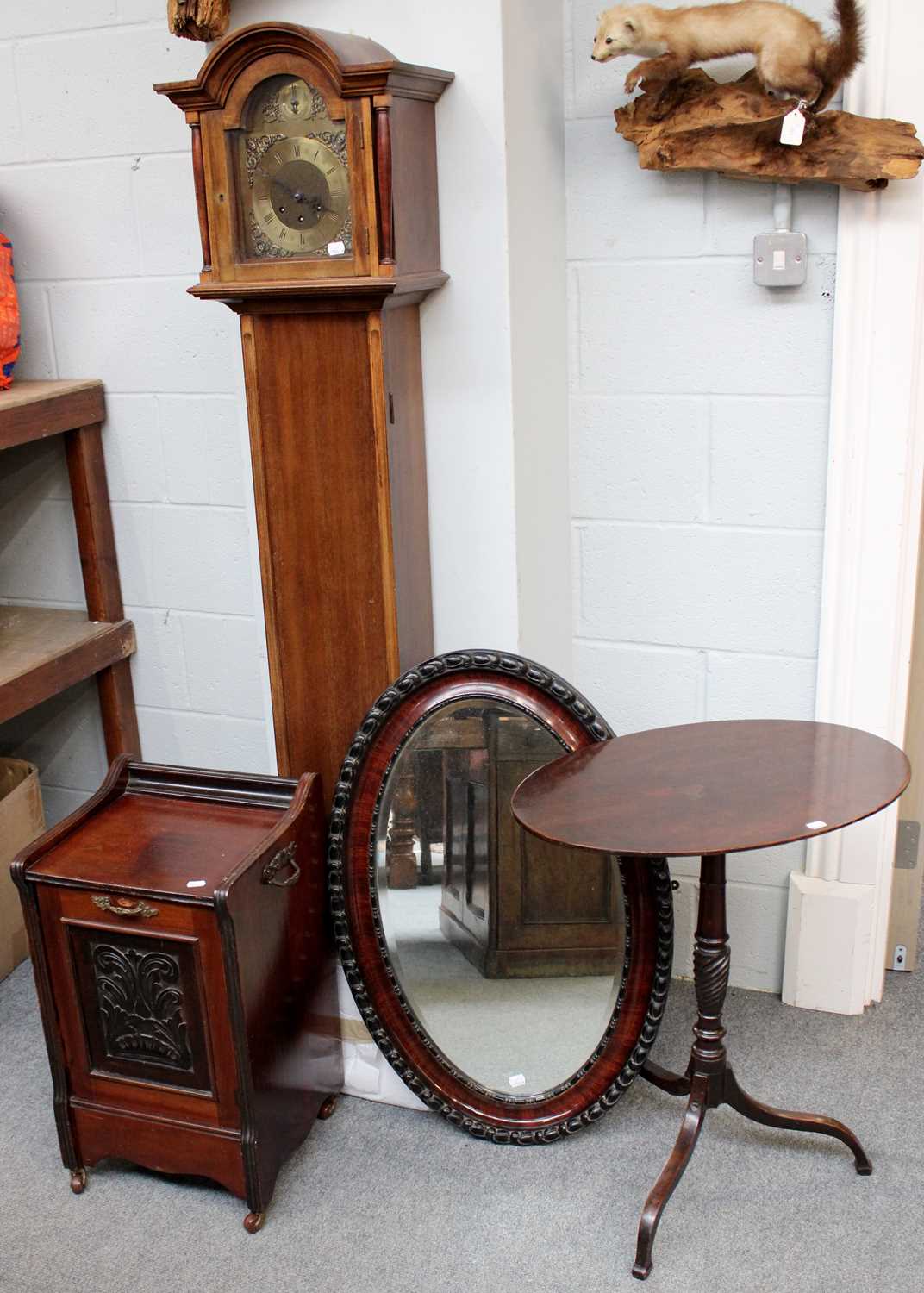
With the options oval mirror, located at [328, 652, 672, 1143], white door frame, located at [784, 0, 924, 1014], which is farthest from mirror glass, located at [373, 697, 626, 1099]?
white door frame, located at [784, 0, 924, 1014]

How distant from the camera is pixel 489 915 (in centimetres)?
210

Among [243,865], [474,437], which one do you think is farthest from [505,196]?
[243,865]

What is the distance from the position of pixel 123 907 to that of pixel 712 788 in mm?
862

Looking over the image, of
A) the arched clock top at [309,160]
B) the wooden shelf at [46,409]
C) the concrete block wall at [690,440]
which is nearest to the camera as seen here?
the arched clock top at [309,160]

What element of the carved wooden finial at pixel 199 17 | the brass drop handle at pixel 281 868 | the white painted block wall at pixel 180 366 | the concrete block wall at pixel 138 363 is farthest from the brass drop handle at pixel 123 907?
the carved wooden finial at pixel 199 17

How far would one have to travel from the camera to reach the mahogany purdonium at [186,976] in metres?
1.86

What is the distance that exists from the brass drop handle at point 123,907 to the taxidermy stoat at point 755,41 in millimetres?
1412

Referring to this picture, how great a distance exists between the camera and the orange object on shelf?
93.5 inches

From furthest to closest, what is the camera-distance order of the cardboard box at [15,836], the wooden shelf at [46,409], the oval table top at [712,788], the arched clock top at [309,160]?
the cardboard box at [15,836], the wooden shelf at [46,409], the arched clock top at [309,160], the oval table top at [712,788]

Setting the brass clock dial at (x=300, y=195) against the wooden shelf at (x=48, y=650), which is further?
the wooden shelf at (x=48, y=650)

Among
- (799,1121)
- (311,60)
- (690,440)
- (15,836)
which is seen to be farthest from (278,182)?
(799,1121)

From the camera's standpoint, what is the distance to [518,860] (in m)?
2.10

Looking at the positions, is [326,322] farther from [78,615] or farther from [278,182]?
[78,615]

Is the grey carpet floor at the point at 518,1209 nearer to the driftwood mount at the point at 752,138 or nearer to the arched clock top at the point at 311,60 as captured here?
the driftwood mount at the point at 752,138
